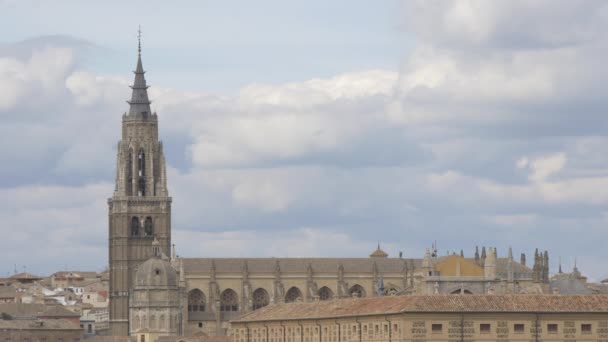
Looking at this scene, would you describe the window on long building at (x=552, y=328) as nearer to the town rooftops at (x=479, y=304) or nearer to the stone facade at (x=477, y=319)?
the stone facade at (x=477, y=319)

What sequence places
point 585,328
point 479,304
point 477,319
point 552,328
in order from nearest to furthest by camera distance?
point 477,319 < point 552,328 < point 479,304 < point 585,328

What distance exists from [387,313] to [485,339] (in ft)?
21.1

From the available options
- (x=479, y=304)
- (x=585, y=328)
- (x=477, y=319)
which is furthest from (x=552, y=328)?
(x=477, y=319)

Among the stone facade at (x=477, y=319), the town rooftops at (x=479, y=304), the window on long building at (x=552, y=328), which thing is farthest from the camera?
the window on long building at (x=552, y=328)

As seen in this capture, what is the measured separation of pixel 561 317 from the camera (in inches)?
5266

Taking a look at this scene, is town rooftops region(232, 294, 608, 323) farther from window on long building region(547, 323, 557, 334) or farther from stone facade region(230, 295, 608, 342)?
window on long building region(547, 323, 557, 334)

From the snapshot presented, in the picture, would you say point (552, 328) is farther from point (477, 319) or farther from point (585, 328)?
point (477, 319)

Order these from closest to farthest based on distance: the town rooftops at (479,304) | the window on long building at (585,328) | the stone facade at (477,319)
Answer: the stone facade at (477,319) < the town rooftops at (479,304) < the window on long building at (585,328)

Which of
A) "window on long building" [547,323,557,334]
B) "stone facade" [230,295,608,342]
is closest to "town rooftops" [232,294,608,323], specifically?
"stone facade" [230,295,608,342]

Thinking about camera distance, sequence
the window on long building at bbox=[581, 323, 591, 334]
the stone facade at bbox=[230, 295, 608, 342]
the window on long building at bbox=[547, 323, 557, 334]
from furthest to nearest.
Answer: the window on long building at bbox=[581, 323, 591, 334] < the window on long building at bbox=[547, 323, 557, 334] < the stone facade at bbox=[230, 295, 608, 342]

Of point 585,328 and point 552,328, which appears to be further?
point 585,328

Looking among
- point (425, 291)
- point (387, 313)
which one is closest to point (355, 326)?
point (387, 313)

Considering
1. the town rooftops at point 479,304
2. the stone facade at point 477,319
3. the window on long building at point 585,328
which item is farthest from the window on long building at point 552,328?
the window on long building at point 585,328

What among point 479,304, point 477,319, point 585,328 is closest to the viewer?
point 477,319
